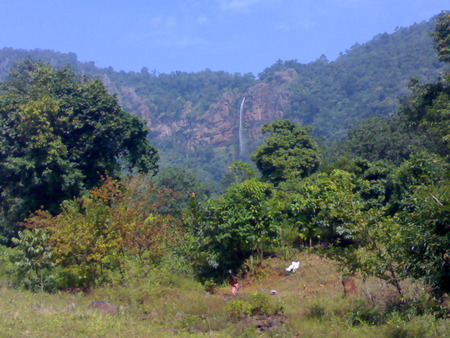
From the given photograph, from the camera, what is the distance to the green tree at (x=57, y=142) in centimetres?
2083

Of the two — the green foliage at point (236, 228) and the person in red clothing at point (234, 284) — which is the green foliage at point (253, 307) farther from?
the green foliage at point (236, 228)

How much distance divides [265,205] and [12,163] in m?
11.3

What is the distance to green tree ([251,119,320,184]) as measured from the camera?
2516 centimetres

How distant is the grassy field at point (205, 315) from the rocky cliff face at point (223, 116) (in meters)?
50.1

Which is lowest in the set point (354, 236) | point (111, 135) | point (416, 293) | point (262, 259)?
point (262, 259)

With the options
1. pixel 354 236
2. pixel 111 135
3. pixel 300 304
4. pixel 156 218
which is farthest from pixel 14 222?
pixel 354 236

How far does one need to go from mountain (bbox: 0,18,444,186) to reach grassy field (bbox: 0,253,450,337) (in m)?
42.9

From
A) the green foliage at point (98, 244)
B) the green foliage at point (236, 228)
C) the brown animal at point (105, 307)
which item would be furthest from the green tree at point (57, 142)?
the brown animal at point (105, 307)

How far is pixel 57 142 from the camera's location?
68.3 feet

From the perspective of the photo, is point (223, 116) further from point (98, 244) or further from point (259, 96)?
point (98, 244)

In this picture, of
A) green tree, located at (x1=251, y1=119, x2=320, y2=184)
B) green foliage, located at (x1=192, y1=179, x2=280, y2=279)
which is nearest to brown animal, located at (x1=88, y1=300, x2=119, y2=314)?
green foliage, located at (x1=192, y1=179, x2=280, y2=279)

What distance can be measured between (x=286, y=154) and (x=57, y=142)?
11.6 m

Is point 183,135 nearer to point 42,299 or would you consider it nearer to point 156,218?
point 156,218

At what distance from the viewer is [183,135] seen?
77625 mm
